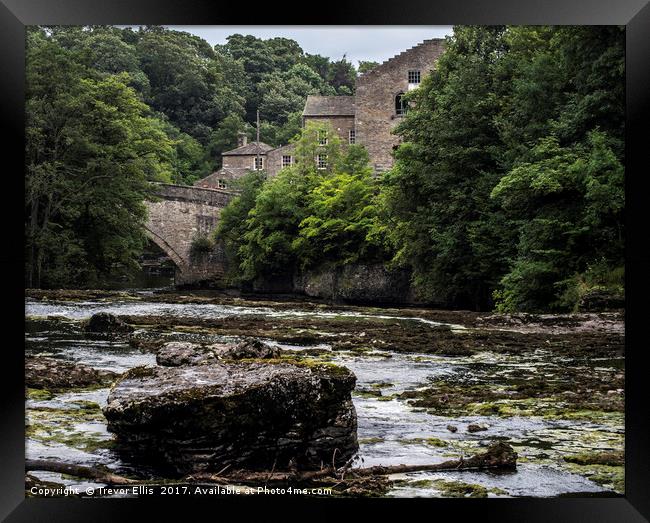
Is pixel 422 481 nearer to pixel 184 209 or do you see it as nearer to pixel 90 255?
pixel 90 255

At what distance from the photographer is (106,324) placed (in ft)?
34.4

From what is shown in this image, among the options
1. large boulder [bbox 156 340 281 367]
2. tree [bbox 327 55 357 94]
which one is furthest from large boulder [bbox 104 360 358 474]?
tree [bbox 327 55 357 94]

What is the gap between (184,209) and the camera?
15.7 meters

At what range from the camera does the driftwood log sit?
5238 mm

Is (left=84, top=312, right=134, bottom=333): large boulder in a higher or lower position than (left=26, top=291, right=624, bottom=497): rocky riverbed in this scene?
higher

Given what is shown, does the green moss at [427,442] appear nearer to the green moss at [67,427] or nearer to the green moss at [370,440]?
the green moss at [370,440]

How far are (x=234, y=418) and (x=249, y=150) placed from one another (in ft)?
14.8

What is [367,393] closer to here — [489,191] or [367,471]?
[367,471]

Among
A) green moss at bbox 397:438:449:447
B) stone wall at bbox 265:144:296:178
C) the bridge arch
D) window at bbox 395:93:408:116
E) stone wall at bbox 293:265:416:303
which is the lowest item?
green moss at bbox 397:438:449:447

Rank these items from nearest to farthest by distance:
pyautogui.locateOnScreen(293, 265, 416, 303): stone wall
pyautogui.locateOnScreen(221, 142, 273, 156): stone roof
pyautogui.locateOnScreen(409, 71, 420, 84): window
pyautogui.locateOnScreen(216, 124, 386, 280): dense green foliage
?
pyautogui.locateOnScreen(221, 142, 273, 156): stone roof
pyautogui.locateOnScreen(216, 124, 386, 280): dense green foliage
pyautogui.locateOnScreen(293, 265, 416, 303): stone wall
pyautogui.locateOnScreen(409, 71, 420, 84): window

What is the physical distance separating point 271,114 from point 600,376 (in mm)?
4148

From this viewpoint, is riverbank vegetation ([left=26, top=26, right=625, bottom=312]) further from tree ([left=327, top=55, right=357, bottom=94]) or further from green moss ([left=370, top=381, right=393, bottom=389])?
green moss ([left=370, top=381, right=393, bottom=389])

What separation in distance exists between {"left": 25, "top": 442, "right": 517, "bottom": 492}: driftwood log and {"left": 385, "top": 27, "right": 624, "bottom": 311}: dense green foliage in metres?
3.12
